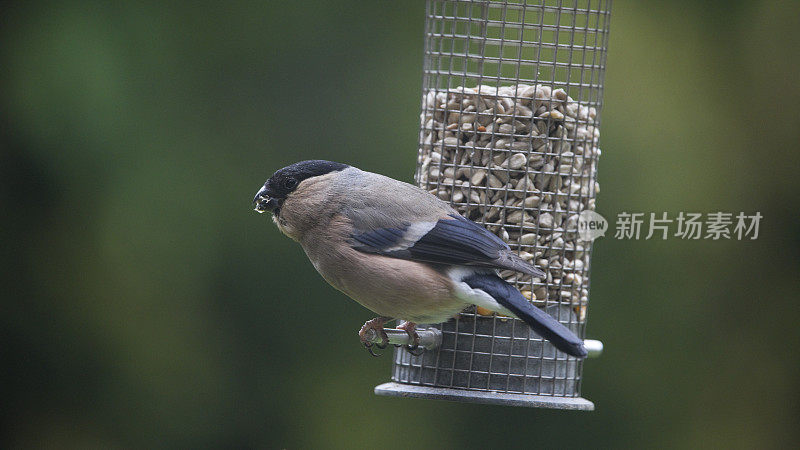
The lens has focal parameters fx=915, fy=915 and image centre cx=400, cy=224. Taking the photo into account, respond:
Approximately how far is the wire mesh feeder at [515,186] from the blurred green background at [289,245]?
5.48ft

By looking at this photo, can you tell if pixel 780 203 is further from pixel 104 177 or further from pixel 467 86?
pixel 104 177

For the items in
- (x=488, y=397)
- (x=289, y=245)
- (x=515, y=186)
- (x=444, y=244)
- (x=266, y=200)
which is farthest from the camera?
(x=289, y=245)

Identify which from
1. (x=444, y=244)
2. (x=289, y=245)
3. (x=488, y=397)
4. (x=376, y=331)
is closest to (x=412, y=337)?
(x=376, y=331)

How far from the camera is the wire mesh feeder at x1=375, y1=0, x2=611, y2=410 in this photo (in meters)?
4.86

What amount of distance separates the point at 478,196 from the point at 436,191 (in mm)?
235

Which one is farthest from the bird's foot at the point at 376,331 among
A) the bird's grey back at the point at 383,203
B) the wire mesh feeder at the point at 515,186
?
the bird's grey back at the point at 383,203

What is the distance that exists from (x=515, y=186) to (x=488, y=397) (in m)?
1.13

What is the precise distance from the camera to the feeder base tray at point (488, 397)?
4434 millimetres

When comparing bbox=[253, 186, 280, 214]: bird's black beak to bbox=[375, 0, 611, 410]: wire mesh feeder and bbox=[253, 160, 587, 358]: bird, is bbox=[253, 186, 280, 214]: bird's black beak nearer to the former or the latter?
bbox=[253, 160, 587, 358]: bird

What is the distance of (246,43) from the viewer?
23.6ft

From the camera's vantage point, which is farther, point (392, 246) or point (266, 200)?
point (266, 200)

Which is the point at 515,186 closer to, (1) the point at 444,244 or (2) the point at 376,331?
(1) the point at 444,244

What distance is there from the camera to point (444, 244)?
14.5 ft

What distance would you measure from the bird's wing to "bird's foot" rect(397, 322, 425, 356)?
1.59 feet
